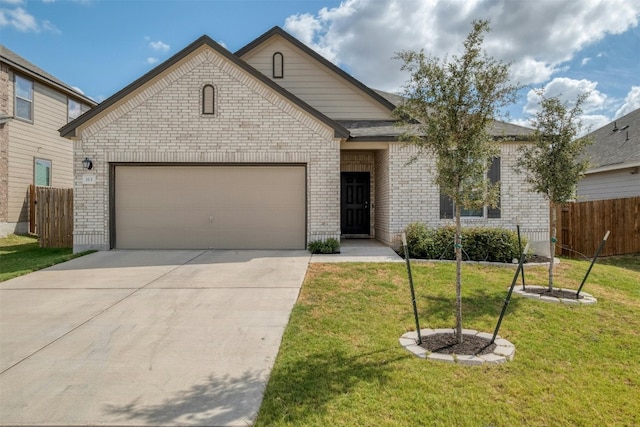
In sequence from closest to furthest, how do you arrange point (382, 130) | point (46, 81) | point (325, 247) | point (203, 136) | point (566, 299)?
point (566, 299), point (325, 247), point (203, 136), point (382, 130), point (46, 81)

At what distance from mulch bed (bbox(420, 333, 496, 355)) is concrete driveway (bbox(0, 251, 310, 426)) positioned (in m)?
1.81

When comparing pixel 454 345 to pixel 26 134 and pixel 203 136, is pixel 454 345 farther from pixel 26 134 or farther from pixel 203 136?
pixel 26 134

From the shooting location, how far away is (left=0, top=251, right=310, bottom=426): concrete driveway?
3330 mm

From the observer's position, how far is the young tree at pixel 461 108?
4.48 meters

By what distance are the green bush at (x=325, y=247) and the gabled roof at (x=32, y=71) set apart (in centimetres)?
1370

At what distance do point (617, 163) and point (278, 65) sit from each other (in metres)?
12.7

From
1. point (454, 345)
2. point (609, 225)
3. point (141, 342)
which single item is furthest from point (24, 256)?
point (609, 225)

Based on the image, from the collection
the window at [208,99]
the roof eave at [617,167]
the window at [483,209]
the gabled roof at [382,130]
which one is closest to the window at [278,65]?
the gabled roof at [382,130]

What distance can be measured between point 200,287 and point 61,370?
10.1ft

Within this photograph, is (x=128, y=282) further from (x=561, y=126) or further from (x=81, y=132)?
(x=561, y=126)

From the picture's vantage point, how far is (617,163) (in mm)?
14422

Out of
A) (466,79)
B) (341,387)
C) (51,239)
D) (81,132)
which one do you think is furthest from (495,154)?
(51,239)

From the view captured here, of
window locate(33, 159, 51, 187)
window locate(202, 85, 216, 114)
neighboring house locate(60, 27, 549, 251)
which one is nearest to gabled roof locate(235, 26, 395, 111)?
neighboring house locate(60, 27, 549, 251)

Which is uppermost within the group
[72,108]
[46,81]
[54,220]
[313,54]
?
[46,81]
